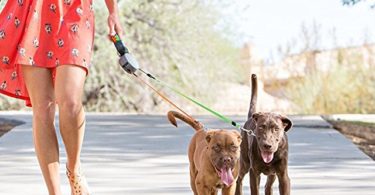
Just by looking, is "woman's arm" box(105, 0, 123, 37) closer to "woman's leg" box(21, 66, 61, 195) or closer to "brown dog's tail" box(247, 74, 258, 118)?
"woman's leg" box(21, 66, 61, 195)

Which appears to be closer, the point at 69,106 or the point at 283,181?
the point at 69,106

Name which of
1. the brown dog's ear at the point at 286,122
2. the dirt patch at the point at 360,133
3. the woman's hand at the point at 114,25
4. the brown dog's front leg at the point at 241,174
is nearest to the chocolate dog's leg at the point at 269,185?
the brown dog's front leg at the point at 241,174

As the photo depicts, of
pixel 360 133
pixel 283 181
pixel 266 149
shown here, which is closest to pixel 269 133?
pixel 266 149

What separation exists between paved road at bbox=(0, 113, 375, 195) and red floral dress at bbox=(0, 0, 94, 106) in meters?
1.96

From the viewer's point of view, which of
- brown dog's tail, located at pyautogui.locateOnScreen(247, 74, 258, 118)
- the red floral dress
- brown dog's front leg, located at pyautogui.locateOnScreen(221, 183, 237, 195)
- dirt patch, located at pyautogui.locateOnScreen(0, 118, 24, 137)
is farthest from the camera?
dirt patch, located at pyautogui.locateOnScreen(0, 118, 24, 137)

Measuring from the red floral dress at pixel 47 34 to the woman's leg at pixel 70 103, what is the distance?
0.06m

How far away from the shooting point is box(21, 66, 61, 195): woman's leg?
645 centimetres

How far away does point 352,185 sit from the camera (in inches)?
348

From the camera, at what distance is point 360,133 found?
14.6m

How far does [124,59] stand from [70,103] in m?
0.59

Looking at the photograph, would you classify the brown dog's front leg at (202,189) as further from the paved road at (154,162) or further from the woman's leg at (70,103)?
the paved road at (154,162)

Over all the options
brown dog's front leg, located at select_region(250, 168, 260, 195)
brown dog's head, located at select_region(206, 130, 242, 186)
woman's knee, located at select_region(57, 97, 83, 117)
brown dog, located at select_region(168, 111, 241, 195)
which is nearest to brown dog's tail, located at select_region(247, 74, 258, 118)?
brown dog's front leg, located at select_region(250, 168, 260, 195)

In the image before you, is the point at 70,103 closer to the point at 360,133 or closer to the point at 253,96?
the point at 253,96

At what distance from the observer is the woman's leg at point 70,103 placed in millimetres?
6371
